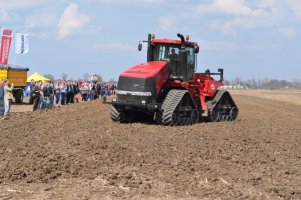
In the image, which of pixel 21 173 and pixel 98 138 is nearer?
pixel 21 173

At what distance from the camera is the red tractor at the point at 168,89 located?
16172 mm

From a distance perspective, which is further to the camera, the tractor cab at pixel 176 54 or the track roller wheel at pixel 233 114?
the track roller wheel at pixel 233 114

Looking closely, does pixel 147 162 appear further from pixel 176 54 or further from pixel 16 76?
pixel 16 76

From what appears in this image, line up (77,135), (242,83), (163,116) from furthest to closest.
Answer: (242,83) → (163,116) → (77,135)

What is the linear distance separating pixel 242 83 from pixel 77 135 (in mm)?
171454

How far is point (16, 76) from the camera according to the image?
3562 centimetres

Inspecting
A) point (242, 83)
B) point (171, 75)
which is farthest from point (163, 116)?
point (242, 83)

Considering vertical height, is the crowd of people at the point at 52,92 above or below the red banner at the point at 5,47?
below

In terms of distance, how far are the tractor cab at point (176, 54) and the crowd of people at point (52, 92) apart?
272 inches

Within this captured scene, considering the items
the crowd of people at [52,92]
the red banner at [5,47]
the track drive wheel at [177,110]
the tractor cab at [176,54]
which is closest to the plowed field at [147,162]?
the track drive wheel at [177,110]

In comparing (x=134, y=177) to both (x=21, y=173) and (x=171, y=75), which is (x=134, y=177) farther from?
(x=171, y=75)

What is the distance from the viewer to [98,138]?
1296 cm

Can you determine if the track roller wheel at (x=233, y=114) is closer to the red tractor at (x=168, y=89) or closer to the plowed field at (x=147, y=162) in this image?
the red tractor at (x=168, y=89)

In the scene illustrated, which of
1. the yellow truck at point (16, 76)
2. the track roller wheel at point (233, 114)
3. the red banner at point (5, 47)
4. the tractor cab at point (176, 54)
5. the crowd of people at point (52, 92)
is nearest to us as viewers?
the tractor cab at point (176, 54)
